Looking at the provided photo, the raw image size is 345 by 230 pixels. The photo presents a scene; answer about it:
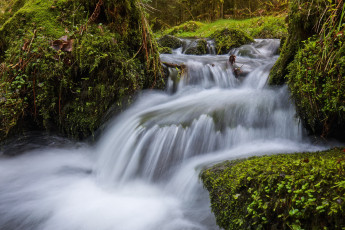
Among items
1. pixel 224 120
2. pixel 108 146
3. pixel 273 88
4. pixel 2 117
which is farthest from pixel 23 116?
pixel 273 88

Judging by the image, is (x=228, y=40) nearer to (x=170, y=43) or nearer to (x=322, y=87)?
(x=170, y=43)

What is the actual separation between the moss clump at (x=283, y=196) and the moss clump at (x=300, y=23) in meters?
2.09

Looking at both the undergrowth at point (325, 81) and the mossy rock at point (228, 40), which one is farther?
the mossy rock at point (228, 40)

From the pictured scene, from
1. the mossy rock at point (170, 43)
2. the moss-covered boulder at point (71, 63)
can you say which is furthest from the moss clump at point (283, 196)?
the mossy rock at point (170, 43)

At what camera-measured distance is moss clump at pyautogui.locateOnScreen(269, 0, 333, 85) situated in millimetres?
3183

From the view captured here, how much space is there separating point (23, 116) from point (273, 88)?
3943 mm

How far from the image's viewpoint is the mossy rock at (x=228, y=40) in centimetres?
833

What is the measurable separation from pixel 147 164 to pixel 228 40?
6.31 metres

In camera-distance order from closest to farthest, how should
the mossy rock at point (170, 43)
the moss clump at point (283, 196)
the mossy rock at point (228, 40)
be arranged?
the moss clump at point (283, 196) < the mossy rock at point (228, 40) < the mossy rock at point (170, 43)

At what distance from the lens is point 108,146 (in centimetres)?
401

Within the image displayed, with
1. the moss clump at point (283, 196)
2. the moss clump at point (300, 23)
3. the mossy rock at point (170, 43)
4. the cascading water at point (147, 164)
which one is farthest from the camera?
the mossy rock at point (170, 43)

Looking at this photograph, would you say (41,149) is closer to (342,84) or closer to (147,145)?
(147,145)

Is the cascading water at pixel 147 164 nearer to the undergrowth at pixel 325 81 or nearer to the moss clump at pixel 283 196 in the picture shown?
the undergrowth at pixel 325 81

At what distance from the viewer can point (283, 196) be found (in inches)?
64.8
